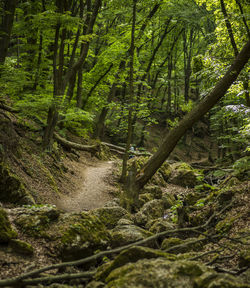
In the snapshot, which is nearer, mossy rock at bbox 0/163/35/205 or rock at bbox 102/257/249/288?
rock at bbox 102/257/249/288

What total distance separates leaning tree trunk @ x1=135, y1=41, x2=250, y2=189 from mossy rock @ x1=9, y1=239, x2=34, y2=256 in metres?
5.15

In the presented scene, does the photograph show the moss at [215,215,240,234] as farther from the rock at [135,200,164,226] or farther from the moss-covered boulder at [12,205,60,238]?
the moss-covered boulder at [12,205,60,238]

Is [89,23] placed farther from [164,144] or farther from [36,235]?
[36,235]

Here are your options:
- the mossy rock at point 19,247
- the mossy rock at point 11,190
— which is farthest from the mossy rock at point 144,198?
the mossy rock at point 19,247

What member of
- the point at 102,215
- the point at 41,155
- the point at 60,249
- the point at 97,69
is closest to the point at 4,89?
the point at 41,155

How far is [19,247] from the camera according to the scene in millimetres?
3670

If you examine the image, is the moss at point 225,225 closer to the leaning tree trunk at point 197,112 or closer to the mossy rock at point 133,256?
the mossy rock at point 133,256

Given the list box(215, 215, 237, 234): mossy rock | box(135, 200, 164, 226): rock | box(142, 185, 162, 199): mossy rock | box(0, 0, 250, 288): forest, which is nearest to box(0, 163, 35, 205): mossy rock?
box(0, 0, 250, 288): forest

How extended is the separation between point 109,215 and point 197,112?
4.14 m

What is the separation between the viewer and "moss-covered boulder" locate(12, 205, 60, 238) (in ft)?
13.9

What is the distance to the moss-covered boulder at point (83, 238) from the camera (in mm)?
4066

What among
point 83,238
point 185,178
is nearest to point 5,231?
point 83,238

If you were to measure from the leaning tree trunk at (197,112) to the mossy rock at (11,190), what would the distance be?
3.77m

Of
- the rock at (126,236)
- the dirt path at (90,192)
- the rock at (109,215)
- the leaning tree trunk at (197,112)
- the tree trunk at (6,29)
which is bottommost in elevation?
the dirt path at (90,192)
